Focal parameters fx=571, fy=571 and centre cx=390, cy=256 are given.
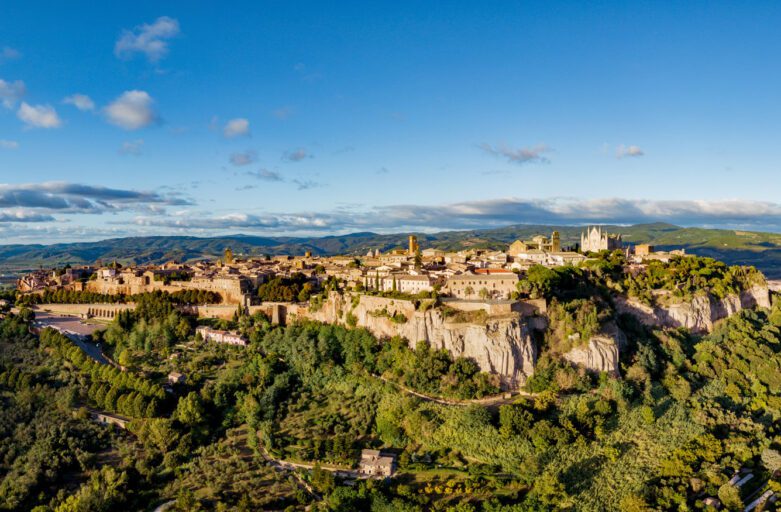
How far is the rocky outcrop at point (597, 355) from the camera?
110 ft

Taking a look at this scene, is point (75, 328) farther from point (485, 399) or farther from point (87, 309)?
point (485, 399)

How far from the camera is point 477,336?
3316cm

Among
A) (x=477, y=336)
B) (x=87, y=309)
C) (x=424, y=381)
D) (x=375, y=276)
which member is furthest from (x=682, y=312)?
(x=87, y=309)

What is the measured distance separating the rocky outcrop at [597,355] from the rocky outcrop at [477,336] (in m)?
2.49

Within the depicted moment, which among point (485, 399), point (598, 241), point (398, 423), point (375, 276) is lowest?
point (398, 423)

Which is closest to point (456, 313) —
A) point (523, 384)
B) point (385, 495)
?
point (523, 384)

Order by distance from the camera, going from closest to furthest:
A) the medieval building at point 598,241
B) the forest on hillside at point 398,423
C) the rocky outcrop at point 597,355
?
the forest on hillside at point 398,423 → the rocky outcrop at point 597,355 → the medieval building at point 598,241

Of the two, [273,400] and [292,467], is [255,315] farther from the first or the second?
[292,467]

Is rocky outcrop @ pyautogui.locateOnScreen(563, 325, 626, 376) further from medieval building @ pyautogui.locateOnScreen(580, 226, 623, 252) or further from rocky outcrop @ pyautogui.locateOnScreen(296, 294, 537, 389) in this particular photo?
medieval building @ pyautogui.locateOnScreen(580, 226, 623, 252)

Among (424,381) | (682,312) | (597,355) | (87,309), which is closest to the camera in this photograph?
(424,381)

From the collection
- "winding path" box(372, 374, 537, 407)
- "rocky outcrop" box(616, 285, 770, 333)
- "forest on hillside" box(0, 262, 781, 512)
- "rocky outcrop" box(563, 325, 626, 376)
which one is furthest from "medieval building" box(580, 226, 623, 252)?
"winding path" box(372, 374, 537, 407)

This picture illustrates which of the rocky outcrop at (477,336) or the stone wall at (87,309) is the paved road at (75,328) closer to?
the stone wall at (87,309)

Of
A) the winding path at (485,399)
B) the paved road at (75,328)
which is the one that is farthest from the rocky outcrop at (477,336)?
the paved road at (75,328)

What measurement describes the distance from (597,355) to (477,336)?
725 cm
